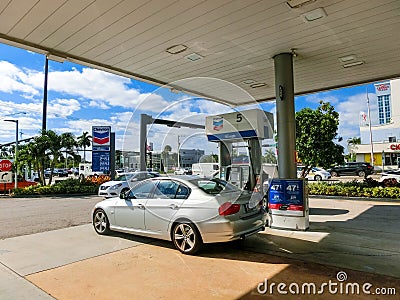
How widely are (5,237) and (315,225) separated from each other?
7.02 m

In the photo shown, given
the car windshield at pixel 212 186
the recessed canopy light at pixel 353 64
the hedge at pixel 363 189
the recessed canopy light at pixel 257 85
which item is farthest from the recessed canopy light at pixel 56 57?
the hedge at pixel 363 189

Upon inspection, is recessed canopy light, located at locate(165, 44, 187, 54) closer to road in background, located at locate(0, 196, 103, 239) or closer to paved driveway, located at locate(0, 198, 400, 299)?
paved driveway, located at locate(0, 198, 400, 299)

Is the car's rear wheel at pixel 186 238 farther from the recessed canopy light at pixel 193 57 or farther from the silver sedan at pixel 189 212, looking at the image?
the recessed canopy light at pixel 193 57

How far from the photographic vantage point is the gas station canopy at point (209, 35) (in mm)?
4762

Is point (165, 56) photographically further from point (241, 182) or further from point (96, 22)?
point (241, 182)

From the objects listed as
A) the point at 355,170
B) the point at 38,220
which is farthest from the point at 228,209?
the point at 355,170

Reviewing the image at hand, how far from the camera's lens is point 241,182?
851 cm

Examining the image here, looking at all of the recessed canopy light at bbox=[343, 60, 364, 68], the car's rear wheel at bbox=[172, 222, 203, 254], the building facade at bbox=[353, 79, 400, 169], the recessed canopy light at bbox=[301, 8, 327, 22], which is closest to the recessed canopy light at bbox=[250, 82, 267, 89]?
the recessed canopy light at bbox=[343, 60, 364, 68]

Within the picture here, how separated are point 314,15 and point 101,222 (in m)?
5.86

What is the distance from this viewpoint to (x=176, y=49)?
650 cm

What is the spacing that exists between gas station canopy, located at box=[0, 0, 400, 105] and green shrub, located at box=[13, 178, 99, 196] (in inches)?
429
